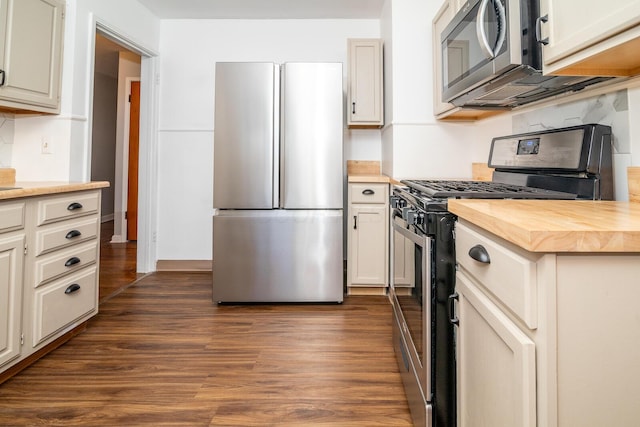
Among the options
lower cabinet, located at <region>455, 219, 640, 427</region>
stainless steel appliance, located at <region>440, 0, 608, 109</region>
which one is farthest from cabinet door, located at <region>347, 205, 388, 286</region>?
lower cabinet, located at <region>455, 219, 640, 427</region>

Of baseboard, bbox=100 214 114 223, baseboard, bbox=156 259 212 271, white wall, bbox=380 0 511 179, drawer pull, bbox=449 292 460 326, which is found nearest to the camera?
drawer pull, bbox=449 292 460 326

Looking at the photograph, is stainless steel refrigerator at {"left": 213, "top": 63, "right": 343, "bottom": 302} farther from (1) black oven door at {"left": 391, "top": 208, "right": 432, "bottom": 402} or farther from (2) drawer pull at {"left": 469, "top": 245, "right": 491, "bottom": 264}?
(2) drawer pull at {"left": 469, "top": 245, "right": 491, "bottom": 264}

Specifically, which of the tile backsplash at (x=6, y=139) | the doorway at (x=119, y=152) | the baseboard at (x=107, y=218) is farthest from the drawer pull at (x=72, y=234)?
the baseboard at (x=107, y=218)

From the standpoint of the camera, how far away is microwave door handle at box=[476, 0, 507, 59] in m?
1.26

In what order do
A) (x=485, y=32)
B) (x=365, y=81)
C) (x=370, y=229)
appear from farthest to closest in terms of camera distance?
(x=365, y=81), (x=370, y=229), (x=485, y=32)

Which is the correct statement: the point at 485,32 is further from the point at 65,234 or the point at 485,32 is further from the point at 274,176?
the point at 65,234

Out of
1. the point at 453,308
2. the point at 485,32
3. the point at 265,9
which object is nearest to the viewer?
the point at 453,308

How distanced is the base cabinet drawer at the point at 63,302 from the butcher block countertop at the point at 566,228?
6.49 ft

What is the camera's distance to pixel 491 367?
0.80m

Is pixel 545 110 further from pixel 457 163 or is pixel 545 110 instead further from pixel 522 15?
pixel 457 163

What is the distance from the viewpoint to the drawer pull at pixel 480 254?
811mm

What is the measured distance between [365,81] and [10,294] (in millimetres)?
2690

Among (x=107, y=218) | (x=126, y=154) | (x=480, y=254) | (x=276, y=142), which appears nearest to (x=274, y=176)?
(x=276, y=142)

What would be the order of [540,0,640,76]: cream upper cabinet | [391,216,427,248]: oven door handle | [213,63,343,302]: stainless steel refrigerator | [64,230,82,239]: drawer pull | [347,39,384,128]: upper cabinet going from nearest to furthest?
[540,0,640,76]: cream upper cabinet < [391,216,427,248]: oven door handle < [64,230,82,239]: drawer pull < [213,63,343,302]: stainless steel refrigerator < [347,39,384,128]: upper cabinet
